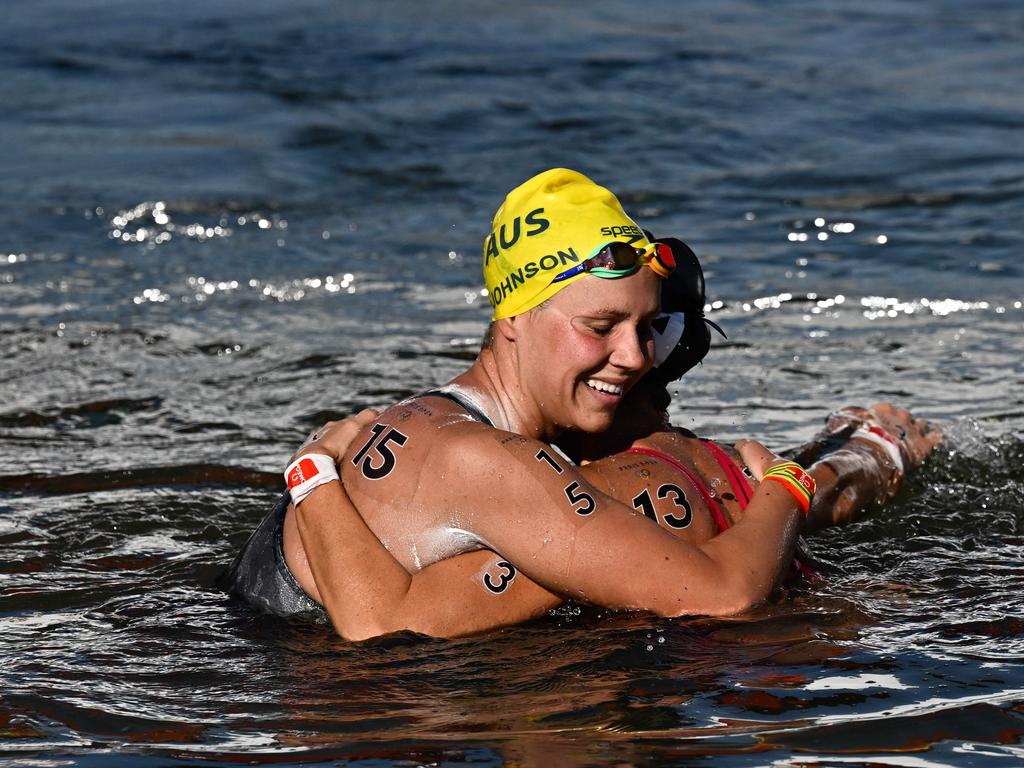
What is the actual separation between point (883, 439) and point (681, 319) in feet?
6.21

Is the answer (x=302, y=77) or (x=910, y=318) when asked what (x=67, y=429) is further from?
(x=302, y=77)

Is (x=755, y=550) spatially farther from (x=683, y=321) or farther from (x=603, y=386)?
(x=683, y=321)

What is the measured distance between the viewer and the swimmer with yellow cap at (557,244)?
5836 millimetres

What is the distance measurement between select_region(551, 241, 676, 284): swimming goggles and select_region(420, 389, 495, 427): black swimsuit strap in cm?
55

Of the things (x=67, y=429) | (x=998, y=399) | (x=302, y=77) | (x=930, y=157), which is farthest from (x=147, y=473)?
(x=302, y=77)

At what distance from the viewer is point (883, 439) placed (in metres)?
7.95

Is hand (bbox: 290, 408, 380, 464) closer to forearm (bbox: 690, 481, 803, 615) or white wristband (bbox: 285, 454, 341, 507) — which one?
white wristband (bbox: 285, 454, 341, 507)

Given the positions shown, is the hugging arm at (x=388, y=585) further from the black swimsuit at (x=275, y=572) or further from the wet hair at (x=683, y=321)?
the wet hair at (x=683, y=321)

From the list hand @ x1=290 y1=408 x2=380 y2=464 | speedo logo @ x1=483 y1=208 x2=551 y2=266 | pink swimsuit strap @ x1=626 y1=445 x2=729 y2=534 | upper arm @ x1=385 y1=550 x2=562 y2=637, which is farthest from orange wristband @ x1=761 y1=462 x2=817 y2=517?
hand @ x1=290 y1=408 x2=380 y2=464

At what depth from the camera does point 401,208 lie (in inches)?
568

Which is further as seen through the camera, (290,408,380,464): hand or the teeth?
(290,408,380,464): hand

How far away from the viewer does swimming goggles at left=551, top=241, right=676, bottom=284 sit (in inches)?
229

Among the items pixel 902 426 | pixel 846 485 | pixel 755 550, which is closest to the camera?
pixel 755 550

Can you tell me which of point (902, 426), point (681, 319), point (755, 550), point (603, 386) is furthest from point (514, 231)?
point (902, 426)
